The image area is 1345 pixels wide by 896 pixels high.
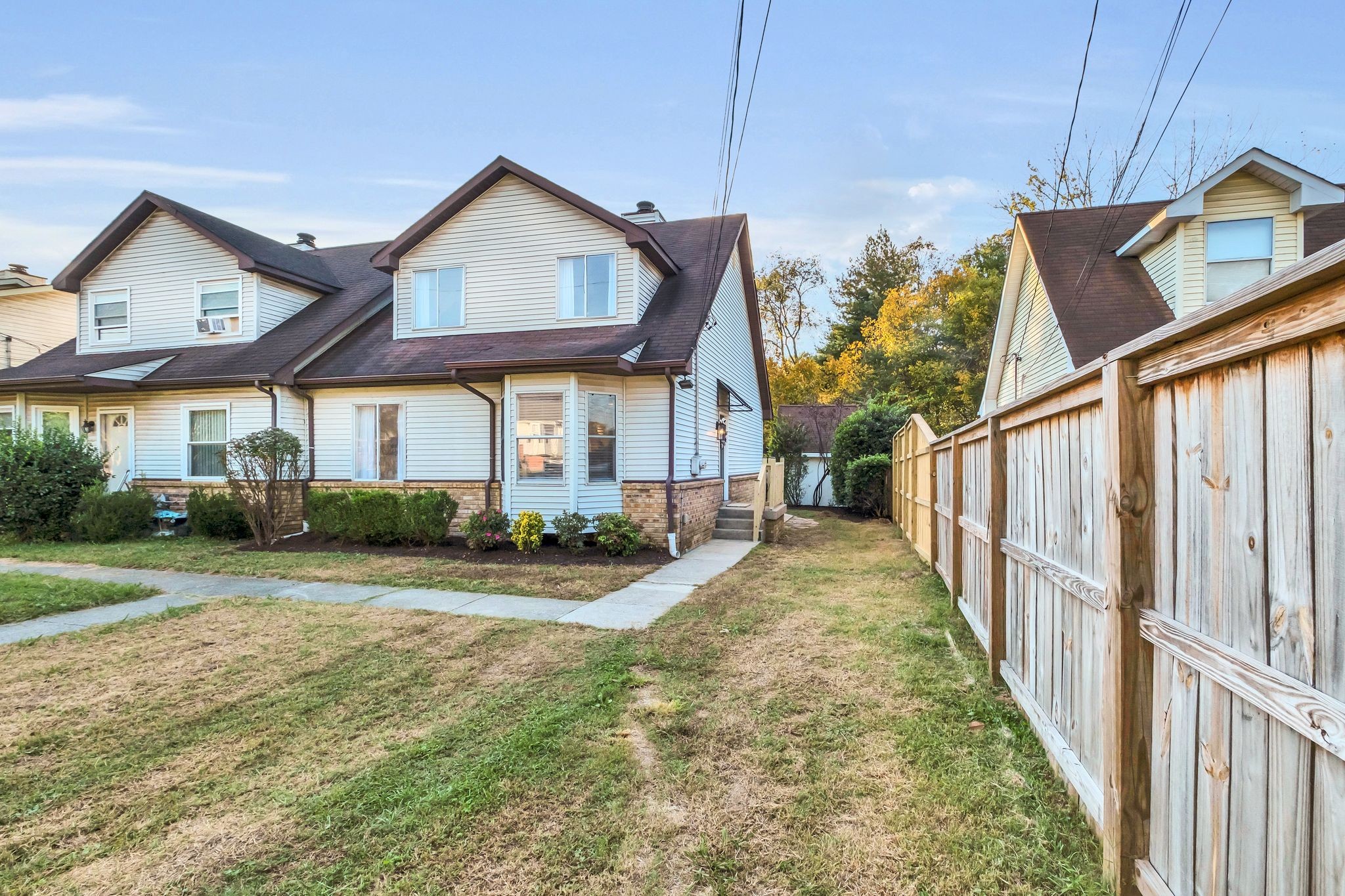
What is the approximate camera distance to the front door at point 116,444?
43.9ft

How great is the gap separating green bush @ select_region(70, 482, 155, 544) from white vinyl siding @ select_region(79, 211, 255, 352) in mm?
3943

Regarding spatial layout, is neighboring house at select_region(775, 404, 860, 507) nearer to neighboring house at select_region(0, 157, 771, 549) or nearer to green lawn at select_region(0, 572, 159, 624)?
neighboring house at select_region(0, 157, 771, 549)

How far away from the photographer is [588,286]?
38.8 feet

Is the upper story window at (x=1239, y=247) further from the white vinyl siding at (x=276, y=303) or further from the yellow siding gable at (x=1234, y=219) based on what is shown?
the white vinyl siding at (x=276, y=303)

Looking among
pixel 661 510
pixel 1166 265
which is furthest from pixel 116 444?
pixel 1166 265

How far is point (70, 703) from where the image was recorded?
3.90 meters

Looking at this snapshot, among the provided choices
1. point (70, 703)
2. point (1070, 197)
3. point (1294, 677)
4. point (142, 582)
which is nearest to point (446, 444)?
point (142, 582)

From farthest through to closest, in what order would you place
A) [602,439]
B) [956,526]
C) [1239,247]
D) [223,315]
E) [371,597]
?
[223,315] < [602,439] < [1239,247] < [371,597] < [956,526]

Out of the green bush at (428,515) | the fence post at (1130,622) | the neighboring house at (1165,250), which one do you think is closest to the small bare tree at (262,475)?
the green bush at (428,515)

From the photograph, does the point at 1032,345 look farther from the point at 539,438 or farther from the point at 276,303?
the point at 276,303

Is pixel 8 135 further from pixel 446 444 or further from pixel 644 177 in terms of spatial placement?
pixel 644 177

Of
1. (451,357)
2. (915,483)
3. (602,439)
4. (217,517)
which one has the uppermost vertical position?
(451,357)

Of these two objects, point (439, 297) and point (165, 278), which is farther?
point (165, 278)

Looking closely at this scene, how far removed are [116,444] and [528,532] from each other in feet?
34.2
